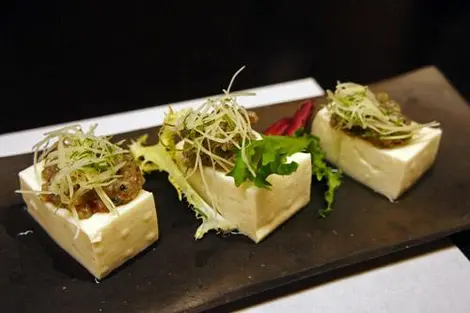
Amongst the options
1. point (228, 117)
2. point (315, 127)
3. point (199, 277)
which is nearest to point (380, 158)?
point (315, 127)

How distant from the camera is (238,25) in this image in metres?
4.95

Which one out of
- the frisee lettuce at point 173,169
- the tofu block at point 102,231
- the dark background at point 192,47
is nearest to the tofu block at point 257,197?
the frisee lettuce at point 173,169

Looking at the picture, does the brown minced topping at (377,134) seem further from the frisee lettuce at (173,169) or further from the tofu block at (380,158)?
the frisee lettuce at (173,169)

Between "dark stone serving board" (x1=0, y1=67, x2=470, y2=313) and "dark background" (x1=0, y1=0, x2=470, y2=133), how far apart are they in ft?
6.15

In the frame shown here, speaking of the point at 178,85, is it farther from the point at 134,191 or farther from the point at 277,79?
the point at 134,191

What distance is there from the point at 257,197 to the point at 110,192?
1.82 ft

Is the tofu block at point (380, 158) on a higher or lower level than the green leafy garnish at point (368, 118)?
lower

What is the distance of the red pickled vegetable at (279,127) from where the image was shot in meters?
2.85

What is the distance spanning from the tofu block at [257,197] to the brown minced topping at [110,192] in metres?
0.31

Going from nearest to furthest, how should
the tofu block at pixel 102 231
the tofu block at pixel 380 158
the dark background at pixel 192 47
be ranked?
the tofu block at pixel 102 231, the tofu block at pixel 380 158, the dark background at pixel 192 47

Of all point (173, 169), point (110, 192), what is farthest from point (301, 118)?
point (110, 192)

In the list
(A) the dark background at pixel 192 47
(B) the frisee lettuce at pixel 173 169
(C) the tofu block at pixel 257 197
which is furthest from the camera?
(A) the dark background at pixel 192 47

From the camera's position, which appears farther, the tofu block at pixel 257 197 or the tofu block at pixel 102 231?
the tofu block at pixel 257 197

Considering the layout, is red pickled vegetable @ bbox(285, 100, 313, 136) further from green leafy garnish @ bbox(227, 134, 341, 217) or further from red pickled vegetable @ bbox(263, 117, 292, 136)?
green leafy garnish @ bbox(227, 134, 341, 217)
